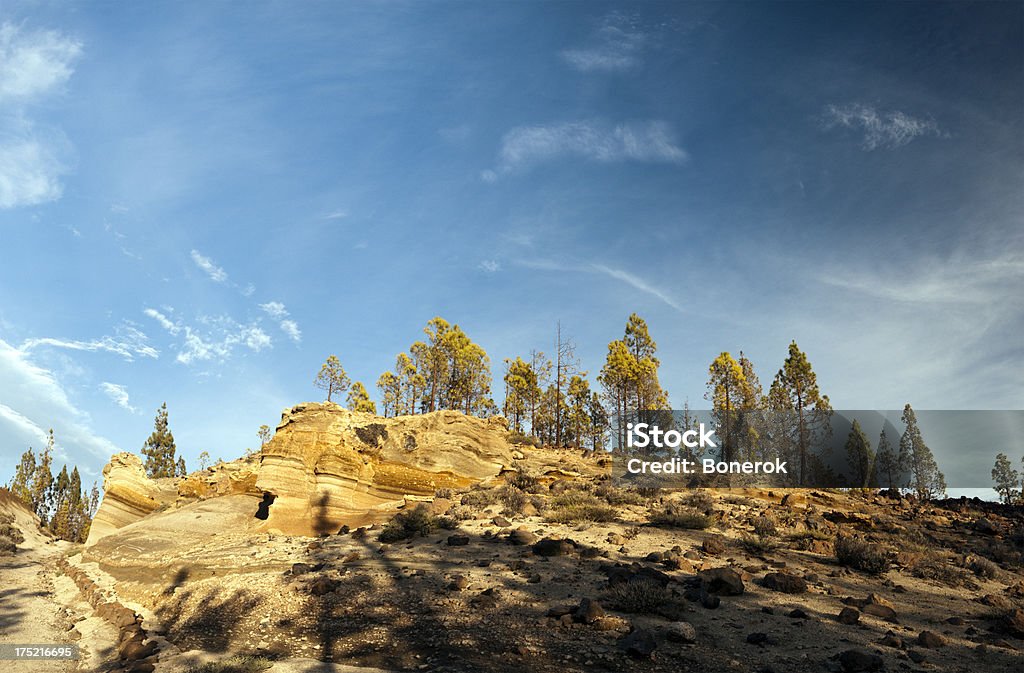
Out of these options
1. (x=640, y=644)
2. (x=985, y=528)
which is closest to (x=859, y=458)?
(x=985, y=528)

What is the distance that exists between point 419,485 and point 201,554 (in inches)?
419

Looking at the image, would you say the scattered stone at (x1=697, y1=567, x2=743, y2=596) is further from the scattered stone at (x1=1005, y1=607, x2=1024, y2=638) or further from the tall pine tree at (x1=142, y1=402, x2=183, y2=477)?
the tall pine tree at (x1=142, y1=402, x2=183, y2=477)

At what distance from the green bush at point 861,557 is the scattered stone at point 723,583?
624 cm

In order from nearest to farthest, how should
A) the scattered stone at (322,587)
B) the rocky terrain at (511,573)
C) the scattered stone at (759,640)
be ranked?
1. the scattered stone at (759,640)
2. the rocky terrain at (511,573)
3. the scattered stone at (322,587)

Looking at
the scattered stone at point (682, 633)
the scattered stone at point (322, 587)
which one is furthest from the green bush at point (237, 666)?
the scattered stone at point (682, 633)

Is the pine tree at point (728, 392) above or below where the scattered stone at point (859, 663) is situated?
above

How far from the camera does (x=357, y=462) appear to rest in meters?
28.7

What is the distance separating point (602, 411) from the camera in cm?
6172

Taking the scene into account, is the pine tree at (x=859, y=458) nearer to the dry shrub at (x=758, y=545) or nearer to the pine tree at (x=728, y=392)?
the pine tree at (x=728, y=392)

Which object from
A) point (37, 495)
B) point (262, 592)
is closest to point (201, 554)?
point (262, 592)

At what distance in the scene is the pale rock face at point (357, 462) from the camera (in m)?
26.6

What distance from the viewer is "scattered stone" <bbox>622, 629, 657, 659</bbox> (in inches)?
403

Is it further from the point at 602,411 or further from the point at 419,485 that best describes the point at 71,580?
the point at 602,411

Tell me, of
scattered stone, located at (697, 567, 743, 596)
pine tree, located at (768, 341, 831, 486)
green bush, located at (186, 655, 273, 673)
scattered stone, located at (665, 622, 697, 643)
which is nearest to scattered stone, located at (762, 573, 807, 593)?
scattered stone, located at (697, 567, 743, 596)
